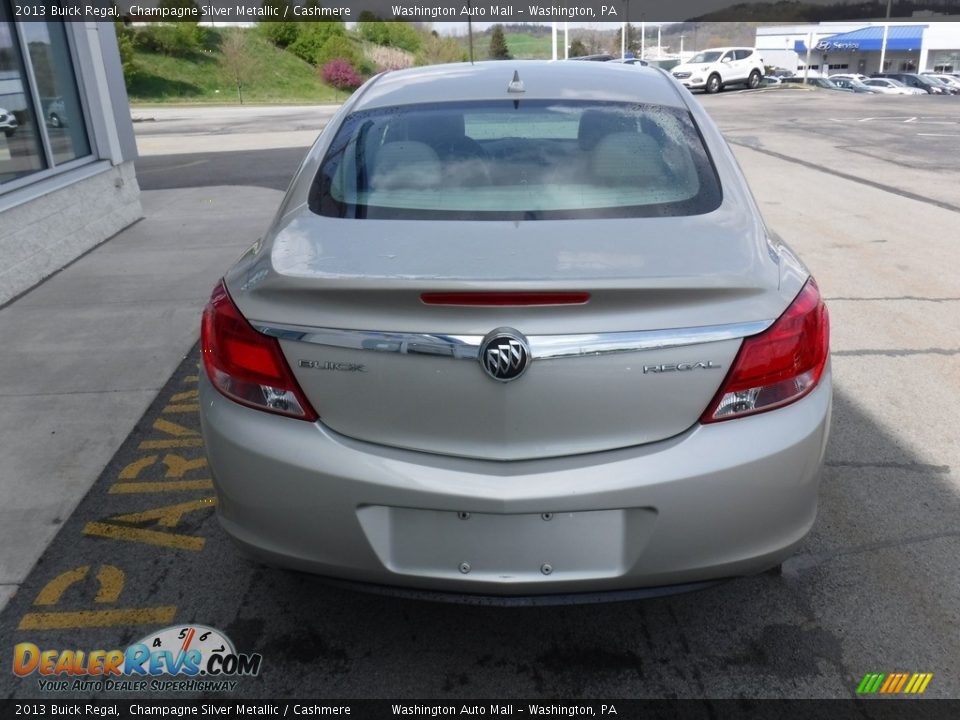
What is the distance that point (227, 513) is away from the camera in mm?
2393

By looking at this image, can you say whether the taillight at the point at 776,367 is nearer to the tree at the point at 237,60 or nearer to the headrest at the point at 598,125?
the headrest at the point at 598,125

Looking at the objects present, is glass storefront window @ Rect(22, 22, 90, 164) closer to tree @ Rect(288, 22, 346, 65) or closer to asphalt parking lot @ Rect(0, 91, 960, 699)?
asphalt parking lot @ Rect(0, 91, 960, 699)

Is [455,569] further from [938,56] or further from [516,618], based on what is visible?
[938,56]

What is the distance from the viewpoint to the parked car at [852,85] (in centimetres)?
3784

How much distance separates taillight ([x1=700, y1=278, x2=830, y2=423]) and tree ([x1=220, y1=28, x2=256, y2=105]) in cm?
5076

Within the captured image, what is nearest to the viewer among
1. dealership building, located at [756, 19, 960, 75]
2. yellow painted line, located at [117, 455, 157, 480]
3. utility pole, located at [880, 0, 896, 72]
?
yellow painted line, located at [117, 455, 157, 480]

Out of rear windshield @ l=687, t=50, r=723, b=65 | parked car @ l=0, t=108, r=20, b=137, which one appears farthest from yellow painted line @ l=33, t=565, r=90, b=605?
rear windshield @ l=687, t=50, r=723, b=65

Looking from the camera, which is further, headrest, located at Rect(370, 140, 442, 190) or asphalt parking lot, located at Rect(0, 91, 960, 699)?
headrest, located at Rect(370, 140, 442, 190)

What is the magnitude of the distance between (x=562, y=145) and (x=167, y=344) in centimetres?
337

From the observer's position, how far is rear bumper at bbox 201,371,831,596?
2.07m

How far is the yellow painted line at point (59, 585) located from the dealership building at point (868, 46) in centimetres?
6927

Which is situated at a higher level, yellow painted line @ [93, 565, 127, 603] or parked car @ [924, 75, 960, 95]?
yellow painted line @ [93, 565, 127, 603]

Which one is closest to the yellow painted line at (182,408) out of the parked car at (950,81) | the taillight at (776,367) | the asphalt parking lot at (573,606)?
the asphalt parking lot at (573,606)

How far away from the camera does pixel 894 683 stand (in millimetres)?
2422
